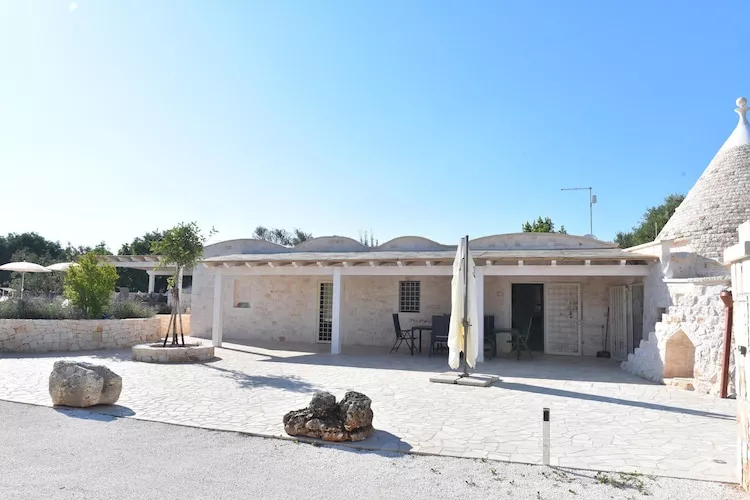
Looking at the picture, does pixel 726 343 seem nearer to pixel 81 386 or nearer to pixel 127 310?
pixel 81 386

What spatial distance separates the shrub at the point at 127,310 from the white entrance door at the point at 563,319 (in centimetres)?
1184

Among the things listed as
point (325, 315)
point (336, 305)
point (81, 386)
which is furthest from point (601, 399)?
point (325, 315)

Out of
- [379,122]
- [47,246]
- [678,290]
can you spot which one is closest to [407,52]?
[379,122]

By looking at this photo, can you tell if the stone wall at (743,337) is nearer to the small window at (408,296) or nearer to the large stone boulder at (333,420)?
the large stone boulder at (333,420)

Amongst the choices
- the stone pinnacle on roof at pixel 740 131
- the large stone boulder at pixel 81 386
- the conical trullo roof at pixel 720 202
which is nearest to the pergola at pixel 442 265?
the conical trullo roof at pixel 720 202

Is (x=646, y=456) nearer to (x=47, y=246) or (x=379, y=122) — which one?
(x=379, y=122)

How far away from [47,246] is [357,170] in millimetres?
34530

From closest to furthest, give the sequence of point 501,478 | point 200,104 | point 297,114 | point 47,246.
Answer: point 501,478 < point 200,104 < point 297,114 < point 47,246

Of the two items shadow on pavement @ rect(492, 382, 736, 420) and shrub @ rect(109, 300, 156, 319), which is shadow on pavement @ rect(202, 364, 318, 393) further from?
shrub @ rect(109, 300, 156, 319)

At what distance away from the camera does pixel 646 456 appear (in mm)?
4773

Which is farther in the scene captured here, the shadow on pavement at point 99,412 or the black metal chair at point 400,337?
the black metal chair at point 400,337

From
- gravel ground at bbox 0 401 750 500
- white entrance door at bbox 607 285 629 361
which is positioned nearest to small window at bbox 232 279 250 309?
white entrance door at bbox 607 285 629 361

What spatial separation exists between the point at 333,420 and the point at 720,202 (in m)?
13.0

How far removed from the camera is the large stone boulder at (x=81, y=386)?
6414mm
